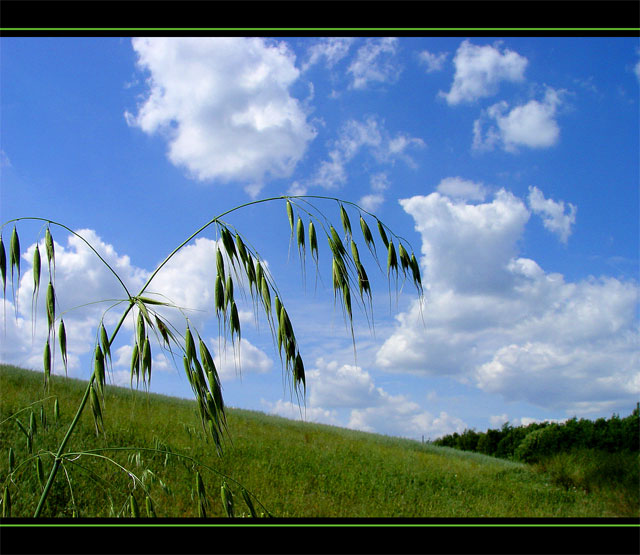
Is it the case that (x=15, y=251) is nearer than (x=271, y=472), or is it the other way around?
(x=15, y=251)

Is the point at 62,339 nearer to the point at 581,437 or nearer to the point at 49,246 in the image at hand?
the point at 49,246

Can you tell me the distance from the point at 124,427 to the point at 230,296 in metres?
6.26

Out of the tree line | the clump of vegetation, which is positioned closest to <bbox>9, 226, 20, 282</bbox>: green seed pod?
the clump of vegetation

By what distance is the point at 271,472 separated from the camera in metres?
6.59

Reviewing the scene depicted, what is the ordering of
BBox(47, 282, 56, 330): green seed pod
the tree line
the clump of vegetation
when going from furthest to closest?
the tree line < the clump of vegetation < BBox(47, 282, 56, 330): green seed pod

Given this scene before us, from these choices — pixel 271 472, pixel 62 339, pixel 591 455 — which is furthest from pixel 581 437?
pixel 62 339

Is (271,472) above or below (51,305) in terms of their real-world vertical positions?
below

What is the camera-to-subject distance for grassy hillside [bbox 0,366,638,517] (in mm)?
5008

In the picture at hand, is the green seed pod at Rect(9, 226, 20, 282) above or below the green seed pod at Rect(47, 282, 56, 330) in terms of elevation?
above

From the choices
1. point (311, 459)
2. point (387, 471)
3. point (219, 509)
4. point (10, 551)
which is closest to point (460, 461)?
point (387, 471)

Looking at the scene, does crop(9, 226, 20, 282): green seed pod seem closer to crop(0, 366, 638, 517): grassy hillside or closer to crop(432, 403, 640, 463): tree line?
crop(0, 366, 638, 517): grassy hillside
